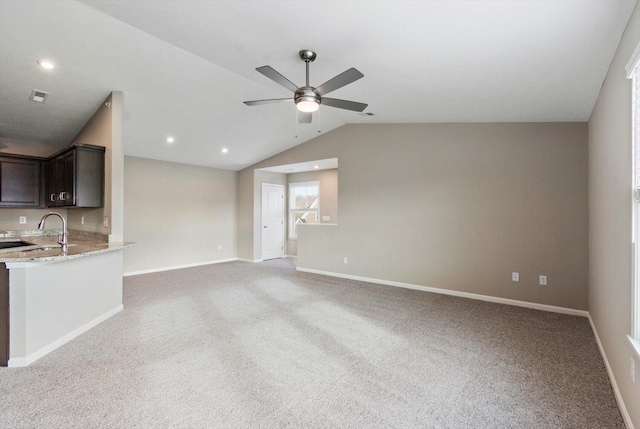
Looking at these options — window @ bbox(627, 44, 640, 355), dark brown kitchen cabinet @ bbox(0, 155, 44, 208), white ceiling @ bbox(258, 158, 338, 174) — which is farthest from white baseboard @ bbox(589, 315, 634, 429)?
dark brown kitchen cabinet @ bbox(0, 155, 44, 208)

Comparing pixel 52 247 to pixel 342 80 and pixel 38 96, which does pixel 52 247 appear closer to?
pixel 38 96

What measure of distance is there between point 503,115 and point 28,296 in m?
5.39

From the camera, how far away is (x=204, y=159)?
21.4 ft

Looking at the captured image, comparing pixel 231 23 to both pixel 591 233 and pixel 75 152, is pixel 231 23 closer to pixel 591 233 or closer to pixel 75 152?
pixel 75 152

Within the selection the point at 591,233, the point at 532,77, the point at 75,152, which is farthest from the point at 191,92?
the point at 591,233

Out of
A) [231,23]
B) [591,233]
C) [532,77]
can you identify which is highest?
[231,23]

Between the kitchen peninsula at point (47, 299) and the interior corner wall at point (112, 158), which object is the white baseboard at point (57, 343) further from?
the interior corner wall at point (112, 158)

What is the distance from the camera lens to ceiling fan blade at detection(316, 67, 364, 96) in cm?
221

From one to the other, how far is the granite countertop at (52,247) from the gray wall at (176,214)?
117cm

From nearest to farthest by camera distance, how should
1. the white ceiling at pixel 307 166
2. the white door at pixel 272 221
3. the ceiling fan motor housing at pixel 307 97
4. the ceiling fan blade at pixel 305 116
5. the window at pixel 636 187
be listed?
the window at pixel 636 187 → the ceiling fan motor housing at pixel 307 97 → the ceiling fan blade at pixel 305 116 → the white ceiling at pixel 307 166 → the white door at pixel 272 221

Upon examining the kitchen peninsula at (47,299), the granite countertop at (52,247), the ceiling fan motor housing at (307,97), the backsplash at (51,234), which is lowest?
the kitchen peninsula at (47,299)

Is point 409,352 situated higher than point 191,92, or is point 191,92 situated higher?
point 191,92

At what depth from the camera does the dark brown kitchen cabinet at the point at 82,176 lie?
3.74 m

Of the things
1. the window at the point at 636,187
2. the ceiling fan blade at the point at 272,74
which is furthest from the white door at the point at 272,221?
Answer: the window at the point at 636,187
